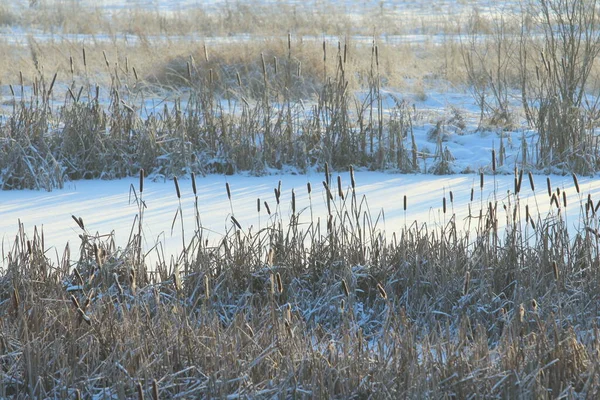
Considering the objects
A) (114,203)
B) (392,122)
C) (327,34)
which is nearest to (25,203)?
(114,203)

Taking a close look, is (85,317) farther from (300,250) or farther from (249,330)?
(300,250)

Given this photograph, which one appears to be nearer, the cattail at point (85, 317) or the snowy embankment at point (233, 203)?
the cattail at point (85, 317)

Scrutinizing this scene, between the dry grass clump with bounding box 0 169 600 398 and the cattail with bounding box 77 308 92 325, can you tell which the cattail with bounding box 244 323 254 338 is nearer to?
the dry grass clump with bounding box 0 169 600 398

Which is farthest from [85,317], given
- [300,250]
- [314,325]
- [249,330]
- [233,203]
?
[233,203]

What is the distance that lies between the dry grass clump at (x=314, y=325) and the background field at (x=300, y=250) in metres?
0.01

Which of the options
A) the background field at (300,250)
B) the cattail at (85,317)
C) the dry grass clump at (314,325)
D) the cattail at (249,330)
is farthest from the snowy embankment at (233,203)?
the cattail at (85,317)

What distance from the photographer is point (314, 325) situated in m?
3.58

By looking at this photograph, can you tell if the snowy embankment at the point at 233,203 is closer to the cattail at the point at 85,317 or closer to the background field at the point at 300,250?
the background field at the point at 300,250

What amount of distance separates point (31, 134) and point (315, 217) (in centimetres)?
265

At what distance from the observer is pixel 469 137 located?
306 inches

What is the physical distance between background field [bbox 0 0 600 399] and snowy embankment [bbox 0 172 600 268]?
3cm

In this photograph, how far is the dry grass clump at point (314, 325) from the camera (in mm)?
2742

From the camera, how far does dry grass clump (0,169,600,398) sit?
9.00 ft

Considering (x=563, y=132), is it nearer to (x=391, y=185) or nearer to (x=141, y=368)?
(x=391, y=185)
